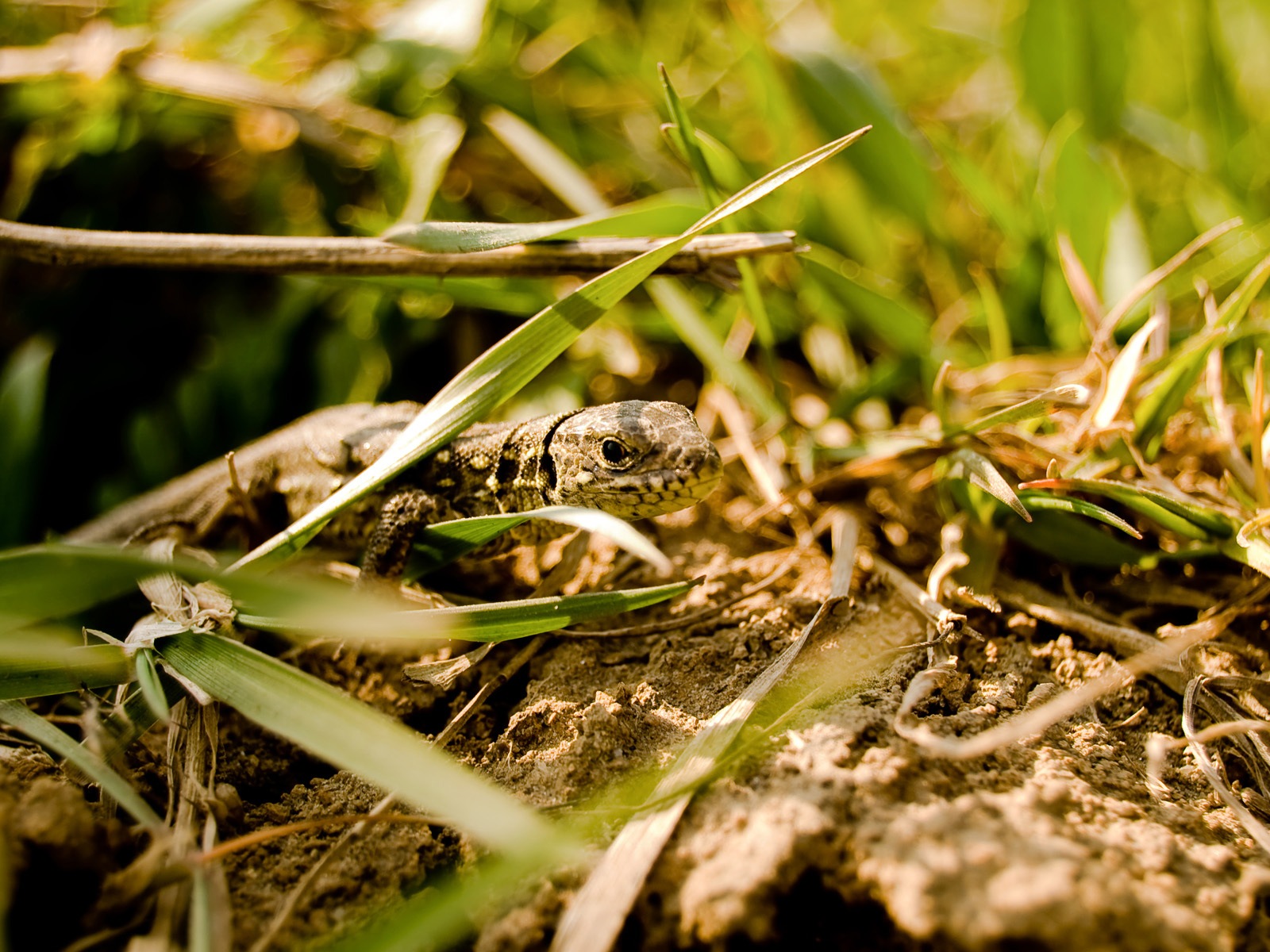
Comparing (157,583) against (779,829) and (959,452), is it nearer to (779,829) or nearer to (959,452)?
(779,829)

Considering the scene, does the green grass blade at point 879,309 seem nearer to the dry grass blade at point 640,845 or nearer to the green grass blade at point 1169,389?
the green grass blade at point 1169,389

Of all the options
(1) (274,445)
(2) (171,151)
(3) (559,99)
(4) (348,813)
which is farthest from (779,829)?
(2) (171,151)

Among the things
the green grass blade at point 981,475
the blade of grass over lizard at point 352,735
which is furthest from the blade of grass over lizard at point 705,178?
the blade of grass over lizard at point 352,735

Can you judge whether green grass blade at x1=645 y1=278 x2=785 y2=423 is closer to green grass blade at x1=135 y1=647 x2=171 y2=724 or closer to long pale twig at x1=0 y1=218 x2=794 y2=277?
long pale twig at x1=0 y1=218 x2=794 y2=277

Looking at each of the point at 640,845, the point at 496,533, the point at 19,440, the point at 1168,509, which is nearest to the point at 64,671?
the point at 496,533

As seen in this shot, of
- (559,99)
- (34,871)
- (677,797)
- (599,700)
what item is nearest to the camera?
(34,871)

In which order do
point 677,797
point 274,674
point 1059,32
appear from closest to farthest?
point 677,797 < point 274,674 < point 1059,32

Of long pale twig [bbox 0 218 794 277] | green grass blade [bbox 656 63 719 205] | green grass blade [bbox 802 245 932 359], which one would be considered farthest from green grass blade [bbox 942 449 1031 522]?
green grass blade [bbox 656 63 719 205]
